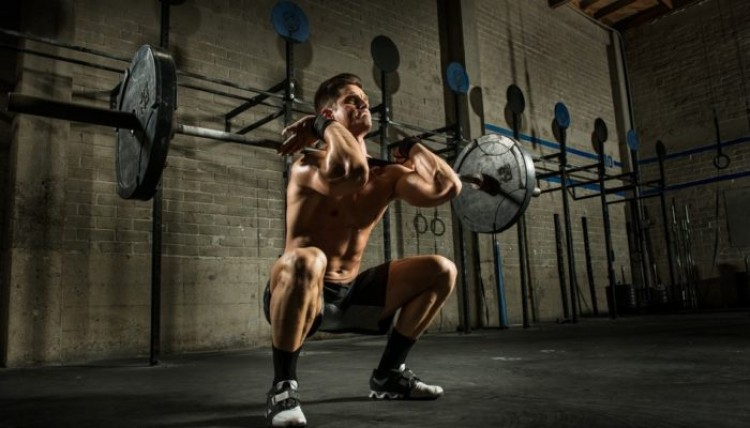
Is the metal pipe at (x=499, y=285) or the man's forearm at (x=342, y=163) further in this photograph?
the metal pipe at (x=499, y=285)

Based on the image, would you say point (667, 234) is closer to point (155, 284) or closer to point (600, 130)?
point (600, 130)

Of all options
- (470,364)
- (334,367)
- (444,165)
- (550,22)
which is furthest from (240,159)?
(550,22)

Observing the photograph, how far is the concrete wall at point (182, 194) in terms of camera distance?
3.72 metres

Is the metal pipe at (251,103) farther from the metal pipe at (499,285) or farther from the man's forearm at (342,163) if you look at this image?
the metal pipe at (499,285)

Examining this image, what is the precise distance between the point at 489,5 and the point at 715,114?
389cm

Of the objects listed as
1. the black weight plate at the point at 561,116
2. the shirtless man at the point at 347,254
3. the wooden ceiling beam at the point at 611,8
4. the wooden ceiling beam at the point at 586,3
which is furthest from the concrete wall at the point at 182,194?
the wooden ceiling beam at the point at 611,8

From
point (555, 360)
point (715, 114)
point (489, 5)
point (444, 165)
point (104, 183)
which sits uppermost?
point (489, 5)

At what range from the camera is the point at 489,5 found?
24.6 ft

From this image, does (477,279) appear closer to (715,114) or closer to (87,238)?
(87,238)

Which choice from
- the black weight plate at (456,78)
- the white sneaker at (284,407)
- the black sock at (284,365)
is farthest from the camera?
the black weight plate at (456,78)

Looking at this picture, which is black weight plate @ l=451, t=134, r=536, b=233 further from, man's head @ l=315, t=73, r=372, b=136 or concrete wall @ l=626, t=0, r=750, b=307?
concrete wall @ l=626, t=0, r=750, b=307

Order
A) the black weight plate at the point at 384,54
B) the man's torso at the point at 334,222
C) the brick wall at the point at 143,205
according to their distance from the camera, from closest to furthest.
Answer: the man's torso at the point at 334,222 < the brick wall at the point at 143,205 < the black weight plate at the point at 384,54

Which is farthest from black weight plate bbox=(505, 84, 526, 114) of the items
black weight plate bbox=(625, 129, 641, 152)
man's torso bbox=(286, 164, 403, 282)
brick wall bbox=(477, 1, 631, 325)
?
man's torso bbox=(286, 164, 403, 282)

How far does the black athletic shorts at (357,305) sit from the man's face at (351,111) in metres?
0.49
